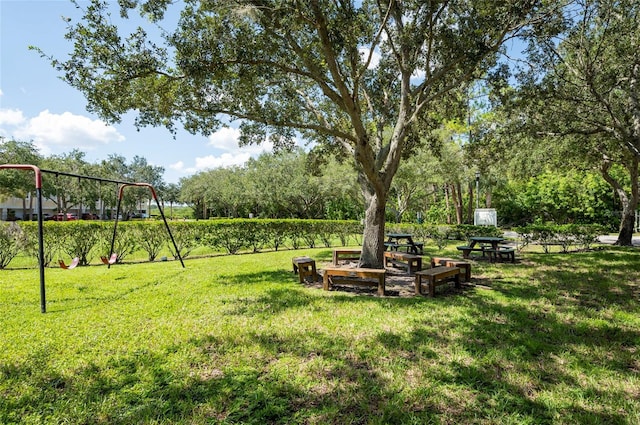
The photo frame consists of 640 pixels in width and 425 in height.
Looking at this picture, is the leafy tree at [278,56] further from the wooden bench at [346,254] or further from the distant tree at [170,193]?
the distant tree at [170,193]

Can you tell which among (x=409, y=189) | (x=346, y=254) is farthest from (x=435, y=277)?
(x=409, y=189)

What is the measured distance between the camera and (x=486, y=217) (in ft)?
56.6

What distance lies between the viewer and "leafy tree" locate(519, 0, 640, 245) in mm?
8055

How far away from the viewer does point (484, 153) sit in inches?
478

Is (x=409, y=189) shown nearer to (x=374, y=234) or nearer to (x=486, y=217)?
(x=486, y=217)

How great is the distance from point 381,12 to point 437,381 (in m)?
7.61

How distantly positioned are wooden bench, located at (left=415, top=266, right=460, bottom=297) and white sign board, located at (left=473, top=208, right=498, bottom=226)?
11.8m

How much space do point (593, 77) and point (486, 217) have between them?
374 inches

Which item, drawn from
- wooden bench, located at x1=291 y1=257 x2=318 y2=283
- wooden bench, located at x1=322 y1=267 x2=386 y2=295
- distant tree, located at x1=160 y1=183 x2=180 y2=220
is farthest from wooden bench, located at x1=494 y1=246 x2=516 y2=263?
distant tree, located at x1=160 y1=183 x2=180 y2=220

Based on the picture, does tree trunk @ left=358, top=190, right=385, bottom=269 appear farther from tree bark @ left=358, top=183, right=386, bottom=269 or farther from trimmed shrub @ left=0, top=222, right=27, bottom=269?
trimmed shrub @ left=0, top=222, right=27, bottom=269

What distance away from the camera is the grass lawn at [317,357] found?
271cm

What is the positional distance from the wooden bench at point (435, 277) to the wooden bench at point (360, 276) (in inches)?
27.1

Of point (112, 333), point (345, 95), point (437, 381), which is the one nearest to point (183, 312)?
point (112, 333)

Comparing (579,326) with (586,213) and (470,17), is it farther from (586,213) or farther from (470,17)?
(586,213)
